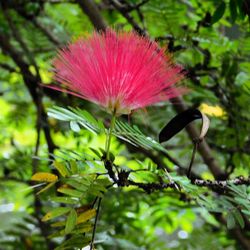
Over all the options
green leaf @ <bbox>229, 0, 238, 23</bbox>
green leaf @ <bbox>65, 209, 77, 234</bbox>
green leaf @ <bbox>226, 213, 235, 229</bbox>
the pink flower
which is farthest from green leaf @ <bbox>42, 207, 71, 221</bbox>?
green leaf @ <bbox>229, 0, 238, 23</bbox>

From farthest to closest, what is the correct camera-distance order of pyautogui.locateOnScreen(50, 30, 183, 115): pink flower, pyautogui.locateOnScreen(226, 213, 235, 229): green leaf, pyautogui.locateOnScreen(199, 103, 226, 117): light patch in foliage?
pyautogui.locateOnScreen(199, 103, 226, 117): light patch in foliage
pyautogui.locateOnScreen(226, 213, 235, 229): green leaf
pyautogui.locateOnScreen(50, 30, 183, 115): pink flower

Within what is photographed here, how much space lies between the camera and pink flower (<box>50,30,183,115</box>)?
1.82 feet

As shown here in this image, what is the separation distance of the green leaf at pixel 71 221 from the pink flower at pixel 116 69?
122 millimetres

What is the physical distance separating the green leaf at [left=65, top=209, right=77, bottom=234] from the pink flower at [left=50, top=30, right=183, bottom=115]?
0.40ft

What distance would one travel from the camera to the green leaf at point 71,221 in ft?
1.83

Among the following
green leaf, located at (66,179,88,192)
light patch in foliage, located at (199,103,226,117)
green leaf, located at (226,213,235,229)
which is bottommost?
green leaf, located at (226,213,235,229)

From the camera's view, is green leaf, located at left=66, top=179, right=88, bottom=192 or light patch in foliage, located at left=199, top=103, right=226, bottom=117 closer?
green leaf, located at left=66, top=179, right=88, bottom=192

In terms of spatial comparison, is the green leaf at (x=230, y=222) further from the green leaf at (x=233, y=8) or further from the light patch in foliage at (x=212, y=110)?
Answer: the light patch in foliage at (x=212, y=110)

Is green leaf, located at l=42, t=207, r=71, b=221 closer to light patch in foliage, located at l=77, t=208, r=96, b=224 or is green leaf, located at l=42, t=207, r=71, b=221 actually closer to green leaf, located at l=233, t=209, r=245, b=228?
light patch in foliage, located at l=77, t=208, r=96, b=224

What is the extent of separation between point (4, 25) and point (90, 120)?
99cm

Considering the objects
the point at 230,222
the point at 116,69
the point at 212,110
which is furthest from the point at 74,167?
the point at 212,110

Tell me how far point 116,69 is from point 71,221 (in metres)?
0.17

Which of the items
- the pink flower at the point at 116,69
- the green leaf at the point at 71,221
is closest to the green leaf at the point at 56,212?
the green leaf at the point at 71,221

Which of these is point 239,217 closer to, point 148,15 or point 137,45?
point 137,45
